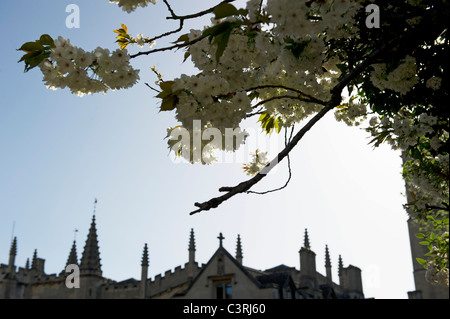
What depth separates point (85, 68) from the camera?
11.9 feet

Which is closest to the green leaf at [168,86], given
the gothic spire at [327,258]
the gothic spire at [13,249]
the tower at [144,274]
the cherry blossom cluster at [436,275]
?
the cherry blossom cluster at [436,275]

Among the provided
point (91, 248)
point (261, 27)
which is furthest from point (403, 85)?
point (91, 248)

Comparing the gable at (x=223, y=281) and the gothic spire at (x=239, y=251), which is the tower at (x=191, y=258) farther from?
the gable at (x=223, y=281)

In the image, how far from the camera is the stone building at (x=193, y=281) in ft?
88.4

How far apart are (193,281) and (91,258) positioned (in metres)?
13.3

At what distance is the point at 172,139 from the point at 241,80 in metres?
0.68

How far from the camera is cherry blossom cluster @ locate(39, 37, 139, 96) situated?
136 inches

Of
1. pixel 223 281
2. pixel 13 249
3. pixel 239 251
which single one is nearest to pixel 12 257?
pixel 13 249

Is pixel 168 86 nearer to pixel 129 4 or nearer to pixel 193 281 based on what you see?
pixel 129 4

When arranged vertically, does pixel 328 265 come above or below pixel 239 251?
below

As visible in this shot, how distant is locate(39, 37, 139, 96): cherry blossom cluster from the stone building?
22.8 metres

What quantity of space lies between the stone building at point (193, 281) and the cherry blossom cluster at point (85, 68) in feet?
74.7
